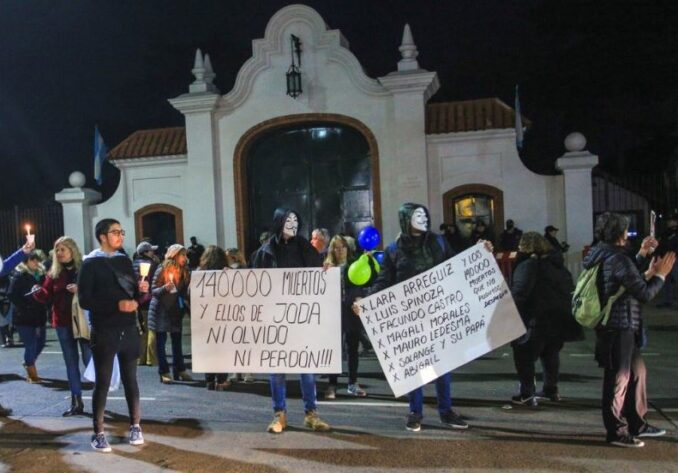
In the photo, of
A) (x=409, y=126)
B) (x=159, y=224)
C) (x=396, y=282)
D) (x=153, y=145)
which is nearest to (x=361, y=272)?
(x=396, y=282)

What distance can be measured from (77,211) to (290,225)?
12.6 m

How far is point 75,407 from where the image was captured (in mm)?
6391

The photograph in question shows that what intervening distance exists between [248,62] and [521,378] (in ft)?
38.1

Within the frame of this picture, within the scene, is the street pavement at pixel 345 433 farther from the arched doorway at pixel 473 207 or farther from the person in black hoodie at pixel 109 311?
the arched doorway at pixel 473 207

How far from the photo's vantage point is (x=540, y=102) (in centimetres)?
2367

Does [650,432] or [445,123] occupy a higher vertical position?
[445,123]

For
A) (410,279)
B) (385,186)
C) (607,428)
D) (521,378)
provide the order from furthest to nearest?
1. (385,186)
2. (521,378)
3. (410,279)
4. (607,428)

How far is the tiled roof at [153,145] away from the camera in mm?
16062

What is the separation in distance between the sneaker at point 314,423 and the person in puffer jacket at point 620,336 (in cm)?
225

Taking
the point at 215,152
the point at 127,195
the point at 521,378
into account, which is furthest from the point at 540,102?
the point at 521,378

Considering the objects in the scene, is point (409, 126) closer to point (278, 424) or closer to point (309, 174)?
point (309, 174)

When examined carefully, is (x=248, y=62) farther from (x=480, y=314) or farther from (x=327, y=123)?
(x=480, y=314)

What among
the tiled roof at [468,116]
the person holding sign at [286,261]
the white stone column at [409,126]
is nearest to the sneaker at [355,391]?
the person holding sign at [286,261]

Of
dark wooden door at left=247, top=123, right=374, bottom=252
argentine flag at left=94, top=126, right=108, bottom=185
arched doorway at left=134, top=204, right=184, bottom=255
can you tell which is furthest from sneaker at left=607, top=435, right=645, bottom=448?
argentine flag at left=94, top=126, right=108, bottom=185
